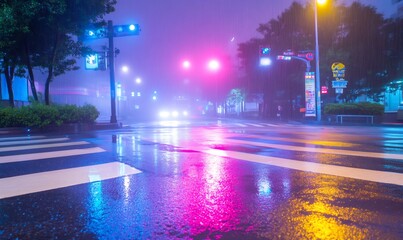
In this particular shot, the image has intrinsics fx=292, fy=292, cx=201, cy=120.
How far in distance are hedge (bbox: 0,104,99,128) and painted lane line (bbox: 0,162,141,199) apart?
11.0m

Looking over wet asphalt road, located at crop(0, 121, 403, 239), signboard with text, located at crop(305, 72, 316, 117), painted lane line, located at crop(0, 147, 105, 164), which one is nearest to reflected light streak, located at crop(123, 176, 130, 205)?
wet asphalt road, located at crop(0, 121, 403, 239)

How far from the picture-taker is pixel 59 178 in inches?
167

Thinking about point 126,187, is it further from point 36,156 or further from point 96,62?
point 96,62

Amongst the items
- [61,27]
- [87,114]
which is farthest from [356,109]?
[61,27]

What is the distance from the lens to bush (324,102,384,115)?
24125 mm

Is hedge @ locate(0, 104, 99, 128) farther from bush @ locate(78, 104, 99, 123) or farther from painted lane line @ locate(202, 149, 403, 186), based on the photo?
painted lane line @ locate(202, 149, 403, 186)

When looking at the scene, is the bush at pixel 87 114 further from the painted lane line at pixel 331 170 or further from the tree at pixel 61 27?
the painted lane line at pixel 331 170

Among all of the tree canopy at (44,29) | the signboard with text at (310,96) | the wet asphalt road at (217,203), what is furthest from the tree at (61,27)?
the signboard with text at (310,96)

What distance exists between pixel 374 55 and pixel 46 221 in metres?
36.0

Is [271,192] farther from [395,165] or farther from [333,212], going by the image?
[395,165]

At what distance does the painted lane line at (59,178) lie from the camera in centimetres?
369

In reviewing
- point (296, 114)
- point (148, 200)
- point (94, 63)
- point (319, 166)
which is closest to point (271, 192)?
point (148, 200)

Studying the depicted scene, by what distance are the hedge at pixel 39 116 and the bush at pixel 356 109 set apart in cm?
2114

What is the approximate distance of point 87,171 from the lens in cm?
469
